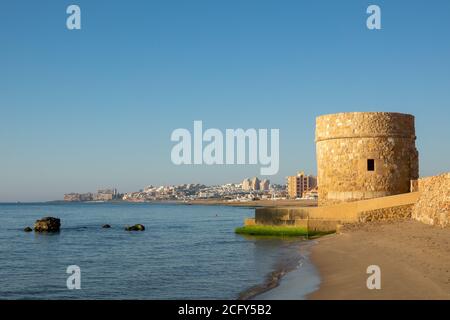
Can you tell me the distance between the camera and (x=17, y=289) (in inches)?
625

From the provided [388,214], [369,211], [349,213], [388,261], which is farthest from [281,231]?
[388,261]

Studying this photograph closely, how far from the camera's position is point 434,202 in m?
22.9

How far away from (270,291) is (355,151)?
702 inches

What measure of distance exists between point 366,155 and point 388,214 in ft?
13.1

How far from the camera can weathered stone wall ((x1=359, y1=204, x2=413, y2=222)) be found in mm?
26703

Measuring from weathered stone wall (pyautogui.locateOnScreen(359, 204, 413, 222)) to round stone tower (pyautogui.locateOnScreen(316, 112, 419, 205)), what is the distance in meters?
2.53

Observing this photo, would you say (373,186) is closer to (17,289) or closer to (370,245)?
(370,245)

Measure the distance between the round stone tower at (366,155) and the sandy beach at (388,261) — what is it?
443cm
